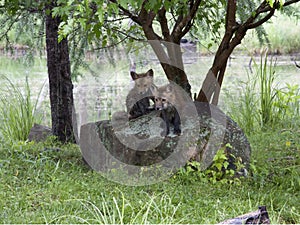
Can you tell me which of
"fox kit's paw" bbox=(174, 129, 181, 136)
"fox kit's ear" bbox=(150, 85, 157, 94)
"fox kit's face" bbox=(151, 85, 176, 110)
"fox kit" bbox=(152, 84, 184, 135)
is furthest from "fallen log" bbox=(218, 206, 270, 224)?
"fox kit's ear" bbox=(150, 85, 157, 94)

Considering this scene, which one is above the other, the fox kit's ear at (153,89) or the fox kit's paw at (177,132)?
the fox kit's ear at (153,89)

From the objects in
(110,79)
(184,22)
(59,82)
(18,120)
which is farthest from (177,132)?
(110,79)

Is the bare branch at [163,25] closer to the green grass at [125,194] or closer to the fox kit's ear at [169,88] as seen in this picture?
the fox kit's ear at [169,88]

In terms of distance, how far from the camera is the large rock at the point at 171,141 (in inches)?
168

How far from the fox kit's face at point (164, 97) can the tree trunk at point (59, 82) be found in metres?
1.65

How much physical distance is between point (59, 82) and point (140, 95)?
145 centimetres

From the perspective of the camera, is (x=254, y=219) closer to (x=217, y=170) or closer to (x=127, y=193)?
(x=127, y=193)

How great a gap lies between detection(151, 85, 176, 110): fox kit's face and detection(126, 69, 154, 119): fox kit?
16 centimetres

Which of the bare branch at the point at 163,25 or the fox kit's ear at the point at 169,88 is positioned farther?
the bare branch at the point at 163,25

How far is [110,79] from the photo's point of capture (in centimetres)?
1027

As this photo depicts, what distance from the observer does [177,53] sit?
187 inches

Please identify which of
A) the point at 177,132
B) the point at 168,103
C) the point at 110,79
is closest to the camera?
the point at 177,132

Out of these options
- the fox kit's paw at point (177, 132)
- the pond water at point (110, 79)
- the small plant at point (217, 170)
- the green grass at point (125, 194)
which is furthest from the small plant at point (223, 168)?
the pond water at point (110, 79)

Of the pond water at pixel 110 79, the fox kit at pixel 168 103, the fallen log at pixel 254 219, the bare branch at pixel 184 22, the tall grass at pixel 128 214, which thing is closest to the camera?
the fallen log at pixel 254 219
